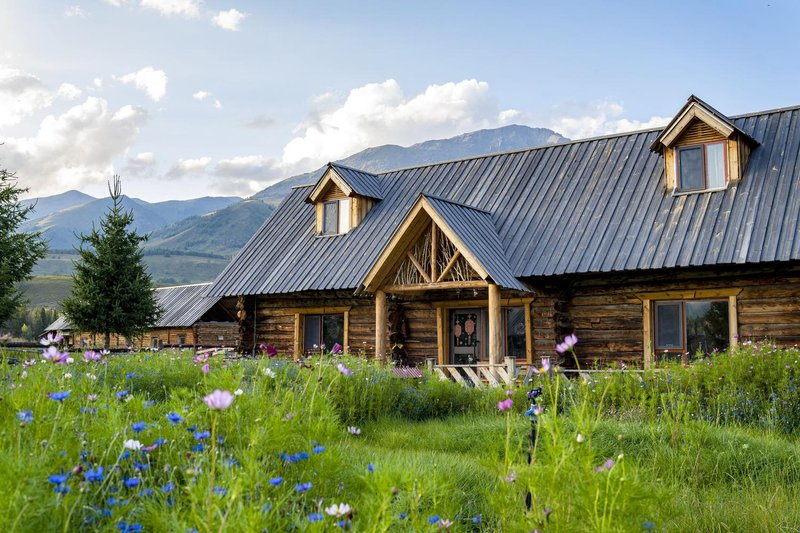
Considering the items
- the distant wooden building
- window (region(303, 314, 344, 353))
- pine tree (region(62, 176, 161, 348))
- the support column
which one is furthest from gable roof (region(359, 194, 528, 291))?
the distant wooden building

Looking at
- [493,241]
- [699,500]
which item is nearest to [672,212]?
[493,241]

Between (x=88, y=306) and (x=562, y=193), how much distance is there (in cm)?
2029

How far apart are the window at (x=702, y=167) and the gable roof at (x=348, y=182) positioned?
9347 millimetres

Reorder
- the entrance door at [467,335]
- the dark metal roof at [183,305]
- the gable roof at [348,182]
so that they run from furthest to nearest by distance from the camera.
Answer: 1. the dark metal roof at [183,305]
2. the gable roof at [348,182]
3. the entrance door at [467,335]

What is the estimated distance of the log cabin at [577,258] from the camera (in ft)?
52.2

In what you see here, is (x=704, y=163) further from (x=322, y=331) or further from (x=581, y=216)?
(x=322, y=331)

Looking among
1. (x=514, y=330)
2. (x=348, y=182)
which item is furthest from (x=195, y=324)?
(x=514, y=330)

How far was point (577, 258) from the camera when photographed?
1714 centimetres

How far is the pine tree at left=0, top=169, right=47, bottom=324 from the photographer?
82.4ft

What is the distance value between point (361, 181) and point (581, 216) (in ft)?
25.2

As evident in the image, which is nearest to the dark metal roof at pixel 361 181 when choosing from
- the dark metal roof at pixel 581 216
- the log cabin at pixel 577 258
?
the log cabin at pixel 577 258

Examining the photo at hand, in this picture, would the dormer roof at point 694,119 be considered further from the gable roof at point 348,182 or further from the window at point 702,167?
the gable roof at point 348,182

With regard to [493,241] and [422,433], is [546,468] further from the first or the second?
[493,241]

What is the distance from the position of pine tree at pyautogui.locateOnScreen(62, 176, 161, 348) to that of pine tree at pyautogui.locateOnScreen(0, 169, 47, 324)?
220 centimetres
